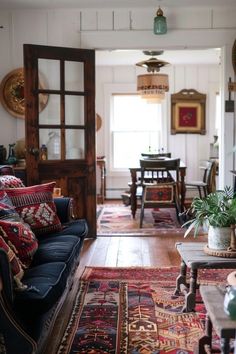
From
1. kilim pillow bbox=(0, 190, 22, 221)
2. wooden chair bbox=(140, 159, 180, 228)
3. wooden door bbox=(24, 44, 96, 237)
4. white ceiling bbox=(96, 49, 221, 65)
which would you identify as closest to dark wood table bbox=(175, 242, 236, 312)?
kilim pillow bbox=(0, 190, 22, 221)

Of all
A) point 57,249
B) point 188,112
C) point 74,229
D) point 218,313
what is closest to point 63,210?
point 74,229

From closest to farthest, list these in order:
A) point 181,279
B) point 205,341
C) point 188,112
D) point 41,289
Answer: point 41,289 < point 205,341 < point 181,279 < point 188,112

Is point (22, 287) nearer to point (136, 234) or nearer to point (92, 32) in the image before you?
point (136, 234)

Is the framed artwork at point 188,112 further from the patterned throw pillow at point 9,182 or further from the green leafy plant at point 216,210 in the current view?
the green leafy plant at point 216,210

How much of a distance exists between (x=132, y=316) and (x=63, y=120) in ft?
8.49

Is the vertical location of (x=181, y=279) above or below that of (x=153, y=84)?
below

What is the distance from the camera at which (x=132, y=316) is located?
284cm

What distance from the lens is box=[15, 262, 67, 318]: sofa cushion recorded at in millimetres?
1938

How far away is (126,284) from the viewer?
11.4 feet

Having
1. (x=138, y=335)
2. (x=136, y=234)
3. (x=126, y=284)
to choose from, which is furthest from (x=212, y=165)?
(x=138, y=335)

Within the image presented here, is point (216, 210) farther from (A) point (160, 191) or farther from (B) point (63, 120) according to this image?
(A) point (160, 191)

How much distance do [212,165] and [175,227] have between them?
3.82ft

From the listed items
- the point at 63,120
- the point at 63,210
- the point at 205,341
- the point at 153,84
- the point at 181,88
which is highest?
the point at 181,88

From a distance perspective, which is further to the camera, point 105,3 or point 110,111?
point 110,111
